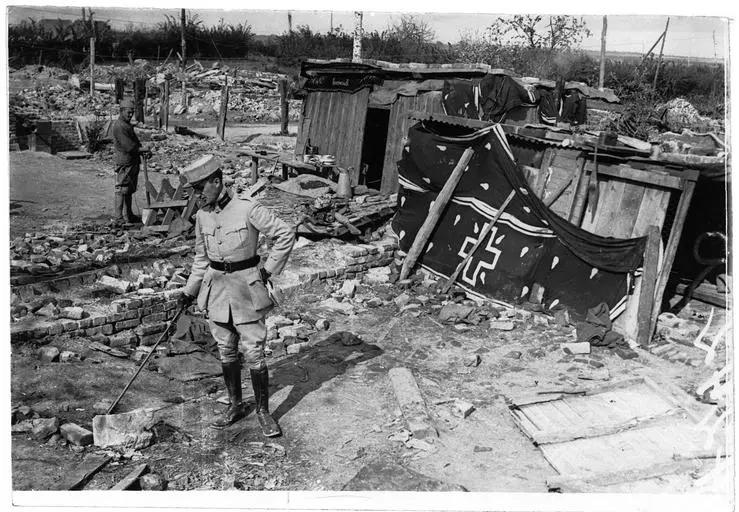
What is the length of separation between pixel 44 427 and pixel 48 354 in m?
1.42

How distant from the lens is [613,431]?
16.9 ft

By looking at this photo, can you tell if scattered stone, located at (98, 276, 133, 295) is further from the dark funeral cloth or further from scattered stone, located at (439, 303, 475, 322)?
the dark funeral cloth

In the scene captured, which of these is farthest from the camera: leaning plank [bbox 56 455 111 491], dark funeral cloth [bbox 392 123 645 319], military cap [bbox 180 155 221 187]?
dark funeral cloth [bbox 392 123 645 319]

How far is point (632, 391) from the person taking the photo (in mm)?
6020

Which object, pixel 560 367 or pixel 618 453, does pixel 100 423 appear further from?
pixel 560 367

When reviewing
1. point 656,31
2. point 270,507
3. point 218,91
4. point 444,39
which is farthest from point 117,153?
point 444,39

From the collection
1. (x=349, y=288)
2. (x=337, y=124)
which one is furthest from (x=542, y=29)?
(x=349, y=288)

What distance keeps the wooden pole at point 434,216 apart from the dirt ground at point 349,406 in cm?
122

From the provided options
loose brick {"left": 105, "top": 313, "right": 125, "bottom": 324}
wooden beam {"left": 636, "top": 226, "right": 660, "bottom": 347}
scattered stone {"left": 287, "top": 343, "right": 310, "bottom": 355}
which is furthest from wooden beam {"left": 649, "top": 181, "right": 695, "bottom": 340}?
loose brick {"left": 105, "top": 313, "right": 125, "bottom": 324}

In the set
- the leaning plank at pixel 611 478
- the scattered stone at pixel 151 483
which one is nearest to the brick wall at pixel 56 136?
the scattered stone at pixel 151 483

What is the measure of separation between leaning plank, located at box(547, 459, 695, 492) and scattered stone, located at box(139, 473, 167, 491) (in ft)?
8.32

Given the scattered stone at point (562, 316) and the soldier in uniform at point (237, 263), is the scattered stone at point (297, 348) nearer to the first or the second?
the soldier in uniform at point (237, 263)

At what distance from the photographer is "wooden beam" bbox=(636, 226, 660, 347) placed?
24.2ft

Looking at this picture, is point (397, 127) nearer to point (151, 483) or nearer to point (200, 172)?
point (200, 172)
